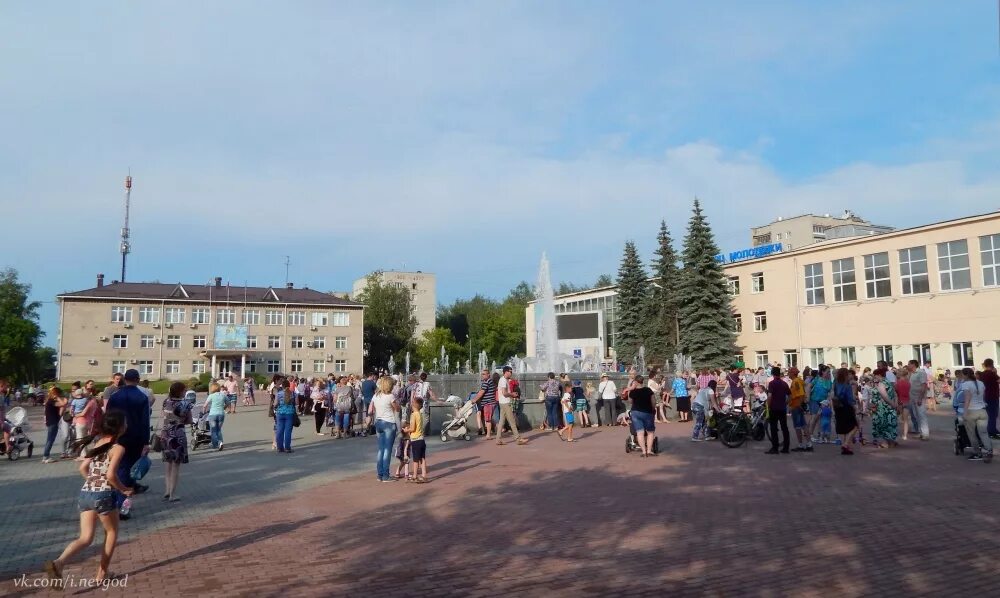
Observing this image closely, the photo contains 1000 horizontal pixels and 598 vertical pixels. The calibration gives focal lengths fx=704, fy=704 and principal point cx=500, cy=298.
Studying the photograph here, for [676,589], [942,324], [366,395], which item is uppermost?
[942,324]

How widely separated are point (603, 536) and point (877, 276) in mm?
44540

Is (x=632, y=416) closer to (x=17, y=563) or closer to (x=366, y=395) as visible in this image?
(x=366, y=395)

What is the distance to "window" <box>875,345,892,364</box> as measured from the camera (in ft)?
144

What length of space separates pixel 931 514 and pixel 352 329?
75015 mm

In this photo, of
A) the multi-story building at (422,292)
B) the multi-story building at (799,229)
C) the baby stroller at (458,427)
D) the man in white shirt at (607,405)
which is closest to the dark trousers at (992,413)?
the man in white shirt at (607,405)

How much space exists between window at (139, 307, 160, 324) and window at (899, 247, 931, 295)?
6609 centimetres

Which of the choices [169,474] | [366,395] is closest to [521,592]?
[169,474]

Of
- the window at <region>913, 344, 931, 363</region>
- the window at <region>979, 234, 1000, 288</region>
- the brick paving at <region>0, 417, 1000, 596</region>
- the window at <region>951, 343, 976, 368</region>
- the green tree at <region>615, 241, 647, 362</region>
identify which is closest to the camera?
the brick paving at <region>0, 417, 1000, 596</region>

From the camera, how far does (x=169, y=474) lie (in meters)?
9.95

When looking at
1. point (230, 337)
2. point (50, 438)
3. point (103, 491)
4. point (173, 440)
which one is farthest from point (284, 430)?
point (230, 337)

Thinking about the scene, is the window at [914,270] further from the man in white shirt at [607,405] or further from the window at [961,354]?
the man in white shirt at [607,405]

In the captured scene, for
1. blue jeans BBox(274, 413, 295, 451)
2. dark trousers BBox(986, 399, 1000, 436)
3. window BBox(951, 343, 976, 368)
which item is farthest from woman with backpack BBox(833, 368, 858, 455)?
window BBox(951, 343, 976, 368)

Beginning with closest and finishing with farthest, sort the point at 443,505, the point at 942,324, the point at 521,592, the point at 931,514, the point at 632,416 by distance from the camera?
the point at 521,592, the point at 931,514, the point at 443,505, the point at 632,416, the point at 942,324

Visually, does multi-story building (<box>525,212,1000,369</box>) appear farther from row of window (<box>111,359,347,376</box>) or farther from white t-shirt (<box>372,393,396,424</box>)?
row of window (<box>111,359,347,376</box>)
